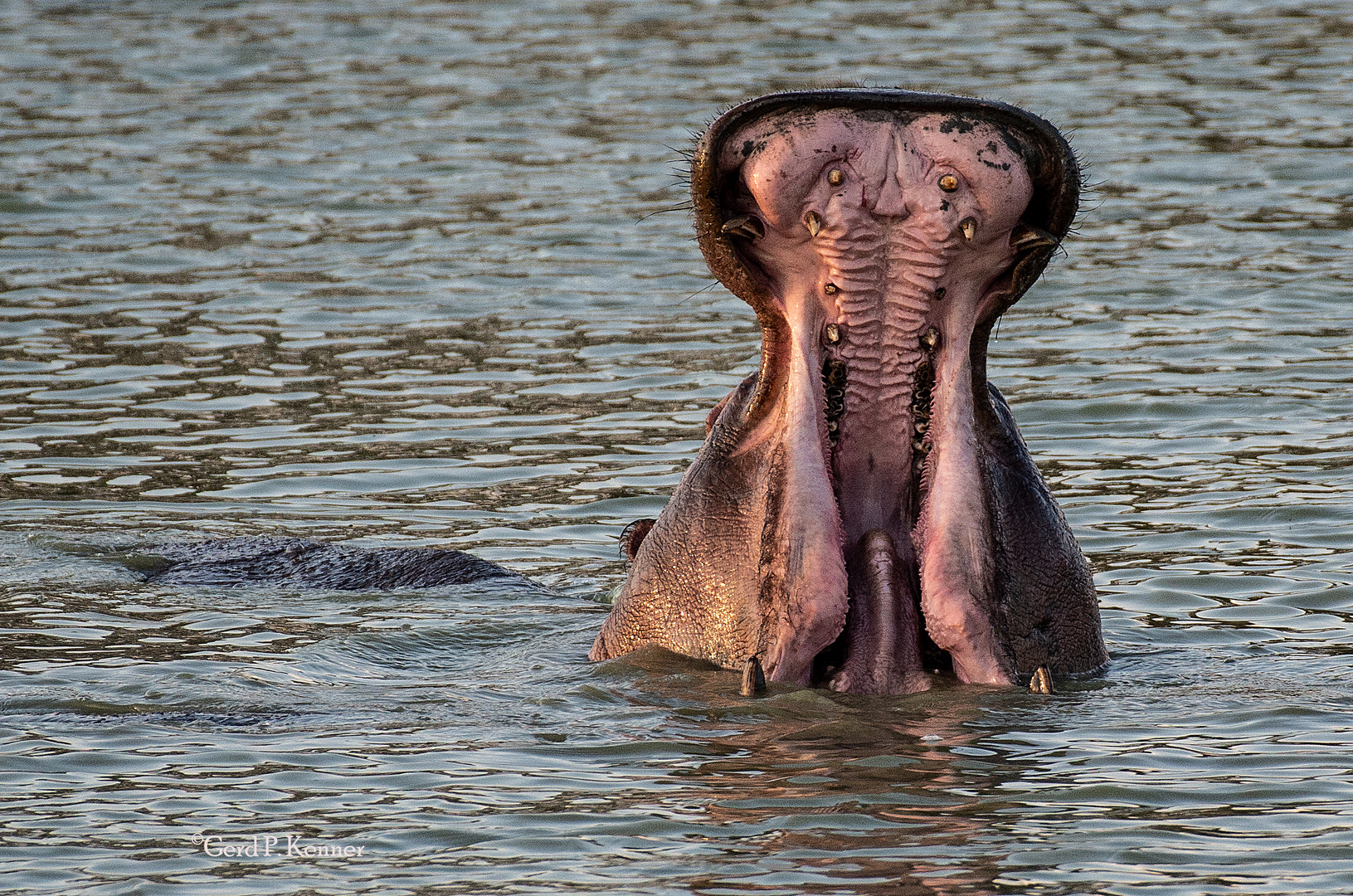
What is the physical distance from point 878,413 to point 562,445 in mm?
4665

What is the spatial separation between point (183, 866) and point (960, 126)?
2533 millimetres

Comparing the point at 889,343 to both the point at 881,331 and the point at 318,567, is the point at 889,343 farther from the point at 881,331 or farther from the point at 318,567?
the point at 318,567

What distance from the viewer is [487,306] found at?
42.6ft

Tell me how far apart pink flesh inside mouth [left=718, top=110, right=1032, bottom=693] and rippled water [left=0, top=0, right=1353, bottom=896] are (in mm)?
248

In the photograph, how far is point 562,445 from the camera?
10.2 m

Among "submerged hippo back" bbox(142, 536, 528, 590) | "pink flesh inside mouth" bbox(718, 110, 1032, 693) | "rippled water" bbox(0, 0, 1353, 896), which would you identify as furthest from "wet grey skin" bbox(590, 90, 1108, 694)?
"submerged hippo back" bbox(142, 536, 528, 590)

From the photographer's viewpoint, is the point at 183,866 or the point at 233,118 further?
the point at 233,118

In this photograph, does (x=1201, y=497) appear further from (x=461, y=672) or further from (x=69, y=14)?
(x=69, y=14)

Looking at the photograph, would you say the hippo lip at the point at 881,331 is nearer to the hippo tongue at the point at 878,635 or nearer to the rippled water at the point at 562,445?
the hippo tongue at the point at 878,635

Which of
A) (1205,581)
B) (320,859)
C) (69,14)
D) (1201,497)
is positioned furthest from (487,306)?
(69,14)

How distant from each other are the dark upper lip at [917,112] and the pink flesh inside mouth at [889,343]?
0.04m

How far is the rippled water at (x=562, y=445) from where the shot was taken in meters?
4.95

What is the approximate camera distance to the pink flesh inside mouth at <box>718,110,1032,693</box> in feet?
17.6

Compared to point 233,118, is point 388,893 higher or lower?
lower
